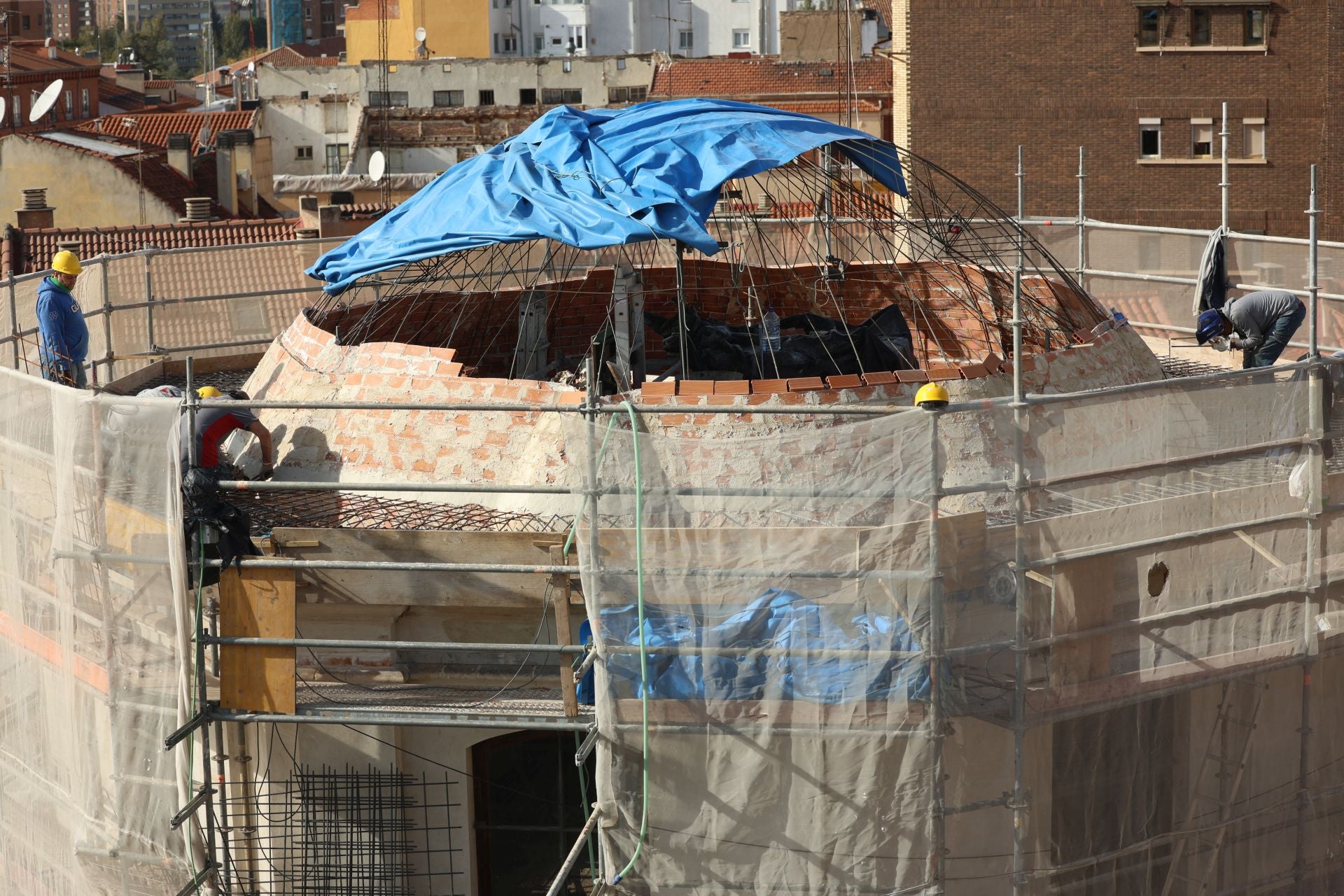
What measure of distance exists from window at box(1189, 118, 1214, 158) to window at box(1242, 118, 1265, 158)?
830mm

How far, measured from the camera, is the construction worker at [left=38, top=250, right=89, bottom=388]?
15719 mm

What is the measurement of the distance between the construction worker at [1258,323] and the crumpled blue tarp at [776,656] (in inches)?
278

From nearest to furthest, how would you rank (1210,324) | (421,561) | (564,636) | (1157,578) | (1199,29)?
1. (564,636)
2. (1157,578)
3. (421,561)
4. (1210,324)
5. (1199,29)

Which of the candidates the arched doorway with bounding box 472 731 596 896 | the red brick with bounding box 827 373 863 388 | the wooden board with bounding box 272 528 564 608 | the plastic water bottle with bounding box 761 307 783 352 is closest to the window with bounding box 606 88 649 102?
the plastic water bottle with bounding box 761 307 783 352

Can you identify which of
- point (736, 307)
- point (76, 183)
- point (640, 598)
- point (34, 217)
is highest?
point (76, 183)

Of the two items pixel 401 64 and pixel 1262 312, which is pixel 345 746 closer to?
pixel 1262 312

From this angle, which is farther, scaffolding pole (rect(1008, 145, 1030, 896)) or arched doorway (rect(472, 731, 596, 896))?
arched doorway (rect(472, 731, 596, 896))

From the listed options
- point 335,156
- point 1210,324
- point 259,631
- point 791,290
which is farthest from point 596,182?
point 335,156

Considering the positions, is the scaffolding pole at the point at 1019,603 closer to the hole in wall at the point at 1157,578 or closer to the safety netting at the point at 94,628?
the hole in wall at the point at 1157,578

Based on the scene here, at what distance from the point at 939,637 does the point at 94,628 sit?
231 inches

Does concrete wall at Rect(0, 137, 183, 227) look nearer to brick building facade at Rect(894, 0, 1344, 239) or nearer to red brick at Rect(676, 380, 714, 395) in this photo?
brick building facade at Rect(894, 0, 1344, 239)

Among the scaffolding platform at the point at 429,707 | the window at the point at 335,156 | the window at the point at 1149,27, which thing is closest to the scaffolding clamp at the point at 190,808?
the scaffolding platform at the point at 429,707

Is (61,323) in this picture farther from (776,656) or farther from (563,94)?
(563,94)

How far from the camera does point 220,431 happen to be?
44.1 feet
